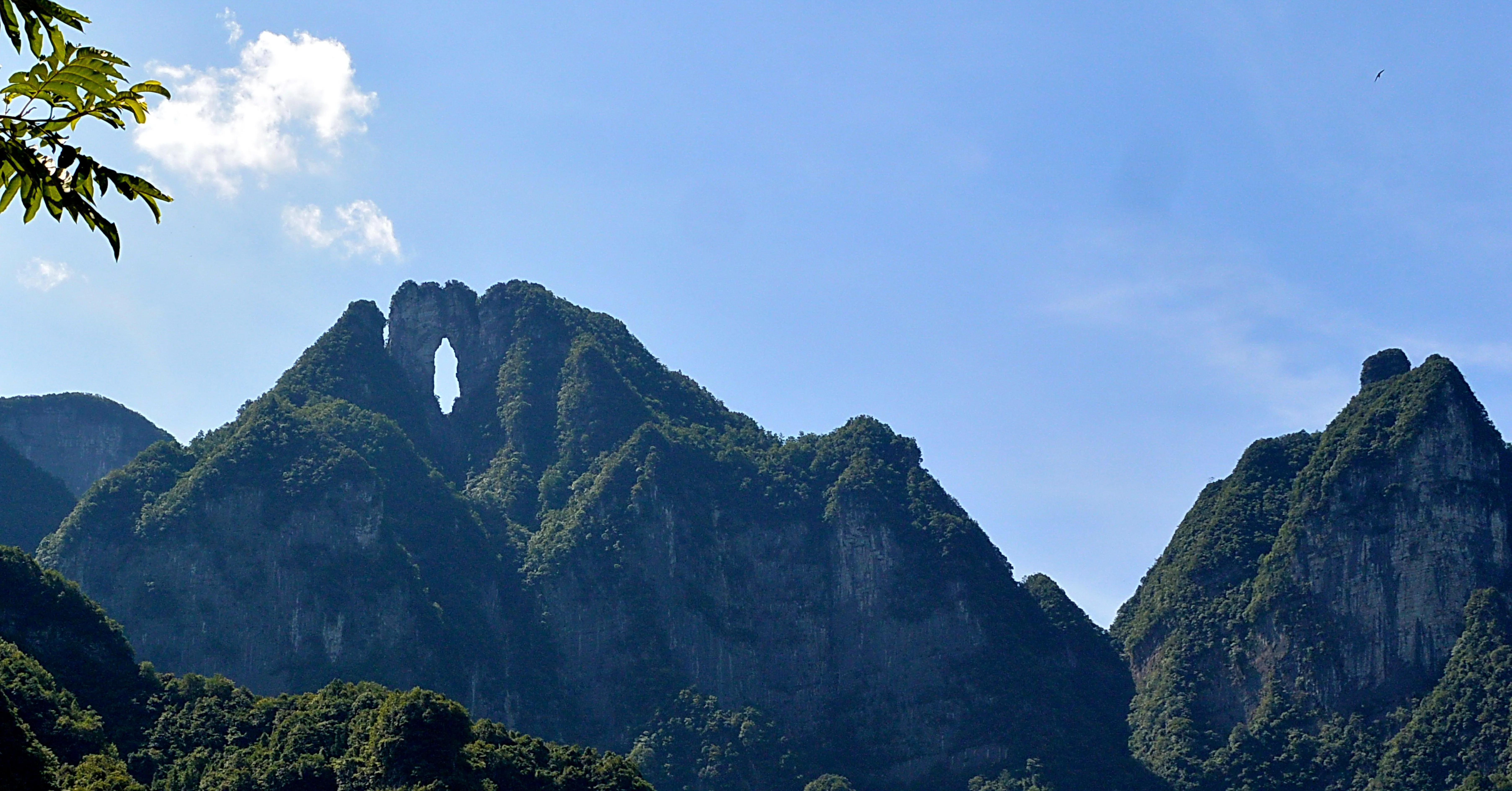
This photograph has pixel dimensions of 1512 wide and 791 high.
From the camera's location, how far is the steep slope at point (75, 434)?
167375 millimetres

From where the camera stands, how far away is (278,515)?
131 meters

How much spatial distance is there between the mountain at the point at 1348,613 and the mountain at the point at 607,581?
781cm

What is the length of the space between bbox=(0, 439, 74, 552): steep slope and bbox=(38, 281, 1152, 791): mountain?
540 inches

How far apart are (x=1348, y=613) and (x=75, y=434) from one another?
409 ft

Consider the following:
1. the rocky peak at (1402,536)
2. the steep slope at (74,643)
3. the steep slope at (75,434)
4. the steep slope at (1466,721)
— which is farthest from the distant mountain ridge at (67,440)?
the steep slope at (1466,721)

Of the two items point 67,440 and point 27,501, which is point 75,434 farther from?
point 27,501

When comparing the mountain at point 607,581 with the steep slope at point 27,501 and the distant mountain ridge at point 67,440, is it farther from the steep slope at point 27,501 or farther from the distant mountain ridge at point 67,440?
the distant mountain ridge at point 67,440

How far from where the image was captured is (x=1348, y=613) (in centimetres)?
12888

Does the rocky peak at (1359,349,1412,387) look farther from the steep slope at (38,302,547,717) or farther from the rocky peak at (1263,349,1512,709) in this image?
the steep slope at (38,302,547,717)

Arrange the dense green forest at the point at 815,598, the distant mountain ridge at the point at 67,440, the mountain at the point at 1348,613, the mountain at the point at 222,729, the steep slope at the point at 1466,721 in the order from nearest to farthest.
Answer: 1. the mountain at the point at 222,729
2. the steep slope at the point at 1466,721
3. the mountain at the point at 1348,613
4. the dense green forest at the point at 815,598
5. the distant mountain ridge at the point at 67,440

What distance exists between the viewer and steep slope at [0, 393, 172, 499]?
16738 centimetres

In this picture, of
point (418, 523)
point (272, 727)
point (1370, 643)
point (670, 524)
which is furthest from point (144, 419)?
point (1370, 643)

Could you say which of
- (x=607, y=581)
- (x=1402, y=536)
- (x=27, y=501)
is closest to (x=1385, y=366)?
(x=1402, y=536)

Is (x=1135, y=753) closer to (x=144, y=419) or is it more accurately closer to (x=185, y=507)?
(x=185, y=507)
